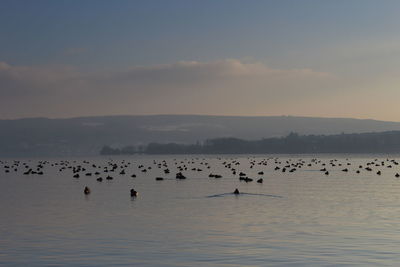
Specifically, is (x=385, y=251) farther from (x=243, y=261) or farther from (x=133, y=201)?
(x=133, y=201)

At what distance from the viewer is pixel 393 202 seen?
36.8 metres

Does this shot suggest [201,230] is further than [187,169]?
No

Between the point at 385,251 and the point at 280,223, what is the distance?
23.9 ft

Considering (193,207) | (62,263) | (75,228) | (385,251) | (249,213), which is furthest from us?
(193,207)

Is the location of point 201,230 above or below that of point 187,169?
below

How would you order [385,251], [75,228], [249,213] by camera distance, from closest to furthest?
[385,251] < [75,228] < [249,213]

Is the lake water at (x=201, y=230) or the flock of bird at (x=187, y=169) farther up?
the flock of bird at (x=187, y=169)

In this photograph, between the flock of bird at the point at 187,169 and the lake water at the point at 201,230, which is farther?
the flock of bird at the point at 187,169

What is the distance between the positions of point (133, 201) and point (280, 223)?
1346cm

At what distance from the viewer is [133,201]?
38219mm

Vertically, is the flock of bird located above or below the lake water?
above

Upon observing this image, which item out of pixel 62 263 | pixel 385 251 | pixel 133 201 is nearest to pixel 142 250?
pixel 62 263

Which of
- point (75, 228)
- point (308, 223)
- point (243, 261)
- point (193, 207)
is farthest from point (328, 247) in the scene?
point (193, 207)

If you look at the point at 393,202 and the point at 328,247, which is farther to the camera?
the point at 393,202
